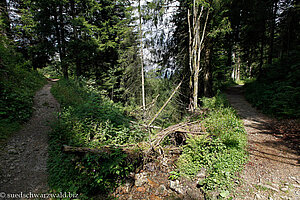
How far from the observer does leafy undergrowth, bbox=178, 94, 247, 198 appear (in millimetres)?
3800

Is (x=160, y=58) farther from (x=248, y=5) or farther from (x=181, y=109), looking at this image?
(x=248, y=5)

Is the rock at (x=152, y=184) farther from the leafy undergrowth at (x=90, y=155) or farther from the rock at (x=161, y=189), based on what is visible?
the leafy undergrowth at (x=90, y=155)

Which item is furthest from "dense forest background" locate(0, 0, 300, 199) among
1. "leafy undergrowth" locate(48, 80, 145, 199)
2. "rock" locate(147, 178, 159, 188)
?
"rock" locate(147, 178, 159, 188)

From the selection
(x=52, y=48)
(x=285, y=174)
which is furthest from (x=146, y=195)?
(x=52, y=48)

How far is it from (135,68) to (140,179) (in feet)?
25.2

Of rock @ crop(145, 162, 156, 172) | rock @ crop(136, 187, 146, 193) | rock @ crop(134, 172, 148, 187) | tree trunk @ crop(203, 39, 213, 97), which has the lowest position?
rock @ crop(136, 187, 146, 193)

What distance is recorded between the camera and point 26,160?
4.16 meters

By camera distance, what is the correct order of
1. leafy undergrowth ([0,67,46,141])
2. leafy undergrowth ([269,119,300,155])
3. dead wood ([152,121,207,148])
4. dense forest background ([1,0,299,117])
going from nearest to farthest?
leafy undergrowth ([0,67,46,141]) < leafy undergrowth ([269,119,300,155]) < dead wood ([152,121,207,148]) < dense forest background ([1,0,299,117])

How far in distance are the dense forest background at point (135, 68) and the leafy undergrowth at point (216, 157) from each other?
0.24 ft

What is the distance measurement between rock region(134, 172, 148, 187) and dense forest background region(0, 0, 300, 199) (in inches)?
19.1

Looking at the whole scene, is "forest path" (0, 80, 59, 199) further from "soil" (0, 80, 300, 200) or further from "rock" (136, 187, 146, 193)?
"rock" (136, 187, 146, 193)

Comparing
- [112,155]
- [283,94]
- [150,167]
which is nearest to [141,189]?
[150,167]

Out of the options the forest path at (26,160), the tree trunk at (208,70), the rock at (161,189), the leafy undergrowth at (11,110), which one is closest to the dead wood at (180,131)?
the rock at (161,189)

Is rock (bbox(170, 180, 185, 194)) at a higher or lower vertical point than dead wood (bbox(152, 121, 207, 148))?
lower
